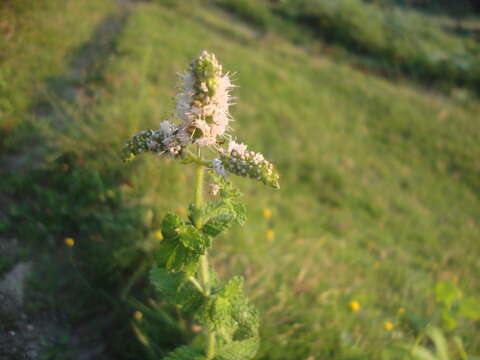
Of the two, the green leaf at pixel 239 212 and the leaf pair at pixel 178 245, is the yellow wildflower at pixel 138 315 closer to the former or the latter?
the leaf pair at pixel 178 245

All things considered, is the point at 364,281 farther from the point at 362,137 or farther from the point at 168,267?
the point at 362,137

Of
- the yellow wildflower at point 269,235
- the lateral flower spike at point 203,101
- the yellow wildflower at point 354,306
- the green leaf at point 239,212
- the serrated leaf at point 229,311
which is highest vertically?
the yellow wildflower at point 269,235

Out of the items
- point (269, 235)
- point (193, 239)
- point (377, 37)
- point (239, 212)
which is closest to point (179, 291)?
point (193, 239)

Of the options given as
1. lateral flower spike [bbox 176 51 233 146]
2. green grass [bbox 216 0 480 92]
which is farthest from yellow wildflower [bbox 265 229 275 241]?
green grass [bbox 216 0 480 92]

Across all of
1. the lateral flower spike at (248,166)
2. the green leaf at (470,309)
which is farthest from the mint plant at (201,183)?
the green leaf at (470,309)

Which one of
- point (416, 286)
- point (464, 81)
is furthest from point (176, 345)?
point (464, 81)

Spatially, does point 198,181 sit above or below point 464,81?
below

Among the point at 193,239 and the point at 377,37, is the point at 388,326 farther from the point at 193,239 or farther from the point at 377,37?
the point at 377,37
